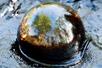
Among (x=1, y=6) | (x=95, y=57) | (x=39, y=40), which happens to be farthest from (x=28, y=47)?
(x=1, y=6)

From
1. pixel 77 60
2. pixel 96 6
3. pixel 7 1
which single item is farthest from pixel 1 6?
pixel 77 60

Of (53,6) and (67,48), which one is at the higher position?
(53,6)

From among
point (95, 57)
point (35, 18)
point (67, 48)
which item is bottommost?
point (95, 57)


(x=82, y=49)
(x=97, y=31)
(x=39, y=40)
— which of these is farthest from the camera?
(x=97, y=31)

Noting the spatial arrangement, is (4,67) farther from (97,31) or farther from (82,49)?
(97,31)

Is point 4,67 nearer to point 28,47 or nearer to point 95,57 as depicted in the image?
point 28,47

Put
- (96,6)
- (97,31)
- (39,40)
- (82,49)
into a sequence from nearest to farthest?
(39,40)
(82,49)
(97,31)
(96,6)

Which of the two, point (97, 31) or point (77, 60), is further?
point (97, 31)
